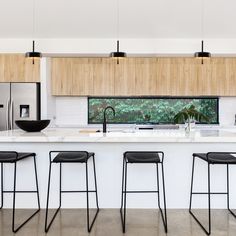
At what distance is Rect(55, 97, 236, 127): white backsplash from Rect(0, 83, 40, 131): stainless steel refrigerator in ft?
2.78

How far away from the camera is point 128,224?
290cm

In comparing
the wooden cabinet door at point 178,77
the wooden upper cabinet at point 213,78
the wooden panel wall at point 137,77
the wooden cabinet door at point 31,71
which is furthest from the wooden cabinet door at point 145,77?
the wooden cabinet door at point 31,71

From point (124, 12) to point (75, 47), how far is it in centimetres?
129

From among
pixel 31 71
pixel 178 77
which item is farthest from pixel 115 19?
pixel 31 71

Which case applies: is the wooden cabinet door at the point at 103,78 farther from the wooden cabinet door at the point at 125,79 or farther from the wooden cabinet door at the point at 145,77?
the wooden cabinet door at the point at 145,77

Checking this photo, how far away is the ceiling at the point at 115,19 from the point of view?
4102mm

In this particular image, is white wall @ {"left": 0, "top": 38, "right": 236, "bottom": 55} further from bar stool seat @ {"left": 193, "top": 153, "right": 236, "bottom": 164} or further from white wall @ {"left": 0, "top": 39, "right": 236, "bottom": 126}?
bar stool seat @ {"left": 193, "top": 153, "right": 236, "bottom": 164}

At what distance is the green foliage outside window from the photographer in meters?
6.11

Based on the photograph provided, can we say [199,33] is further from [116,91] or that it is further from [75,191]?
[75,191]

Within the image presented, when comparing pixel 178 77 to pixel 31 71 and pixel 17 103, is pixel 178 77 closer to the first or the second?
pixel 31 71

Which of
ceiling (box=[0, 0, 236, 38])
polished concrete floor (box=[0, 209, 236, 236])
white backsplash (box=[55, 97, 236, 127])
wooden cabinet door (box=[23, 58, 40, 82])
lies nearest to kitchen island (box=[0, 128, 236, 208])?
polished concrete floor (box=[0, 209, 236, 236])

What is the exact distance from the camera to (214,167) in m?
3.31

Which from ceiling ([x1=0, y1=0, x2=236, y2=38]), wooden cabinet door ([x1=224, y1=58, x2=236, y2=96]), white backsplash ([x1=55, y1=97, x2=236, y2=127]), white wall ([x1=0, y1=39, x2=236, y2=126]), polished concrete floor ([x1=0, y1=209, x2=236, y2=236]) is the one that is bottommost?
polished concrete floor ([x1=0, y1=209, x2=236, y2=236])

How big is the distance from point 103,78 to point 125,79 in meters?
0.45
